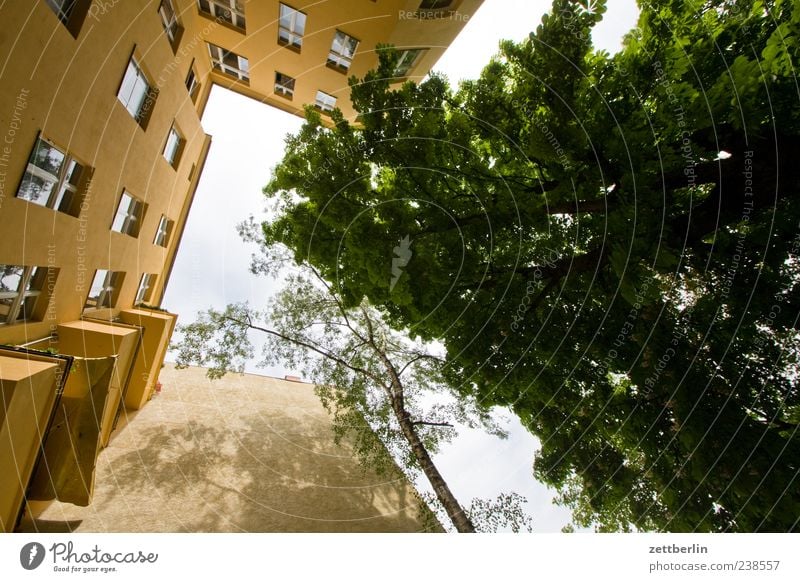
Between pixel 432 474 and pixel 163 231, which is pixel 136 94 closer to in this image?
pixel 163 231

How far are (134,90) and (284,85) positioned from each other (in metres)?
7.25

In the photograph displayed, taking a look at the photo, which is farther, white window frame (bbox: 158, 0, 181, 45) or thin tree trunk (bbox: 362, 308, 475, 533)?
white window frame (bbox: 158, 0, 181, 45)

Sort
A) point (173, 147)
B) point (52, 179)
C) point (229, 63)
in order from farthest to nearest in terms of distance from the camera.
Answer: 1. point (229, 63)
2. point (173, 147)
3. point (52, 179)

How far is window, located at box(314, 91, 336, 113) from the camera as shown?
14.8m

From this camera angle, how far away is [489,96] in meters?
5.91

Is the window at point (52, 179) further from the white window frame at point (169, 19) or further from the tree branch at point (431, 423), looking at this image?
the tree branch at point (431, 423)

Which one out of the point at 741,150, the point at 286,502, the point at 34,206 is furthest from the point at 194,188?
the point at 741,150

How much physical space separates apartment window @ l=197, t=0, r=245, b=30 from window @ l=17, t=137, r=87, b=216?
27.8ft

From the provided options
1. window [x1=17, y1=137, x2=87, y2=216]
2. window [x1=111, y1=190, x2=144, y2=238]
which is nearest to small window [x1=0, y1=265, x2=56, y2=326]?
window [x1=17, y1=137, x2=87, y2=216]

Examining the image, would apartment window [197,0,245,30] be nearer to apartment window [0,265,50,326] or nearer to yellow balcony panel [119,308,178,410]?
apartment window [0,265,50,326]

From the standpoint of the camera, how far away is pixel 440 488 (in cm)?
1002

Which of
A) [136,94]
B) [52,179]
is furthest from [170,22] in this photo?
[52,179]

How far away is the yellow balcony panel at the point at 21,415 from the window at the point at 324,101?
14.0 m
